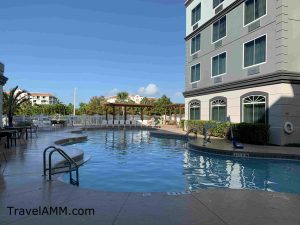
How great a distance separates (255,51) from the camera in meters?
18.2

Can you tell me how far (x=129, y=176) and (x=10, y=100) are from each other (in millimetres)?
15171

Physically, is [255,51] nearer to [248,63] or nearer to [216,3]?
[248,63]

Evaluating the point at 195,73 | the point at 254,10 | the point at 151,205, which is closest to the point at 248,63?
the point at 254,10

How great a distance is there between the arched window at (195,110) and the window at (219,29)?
20.0 ft

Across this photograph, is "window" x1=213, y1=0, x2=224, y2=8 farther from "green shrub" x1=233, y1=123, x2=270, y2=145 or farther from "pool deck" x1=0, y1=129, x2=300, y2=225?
"pool deck" x1=0, y1=129, x2=300, y2=225

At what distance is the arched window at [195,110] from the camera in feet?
86.4

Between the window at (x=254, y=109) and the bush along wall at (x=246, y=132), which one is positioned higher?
the window at (x=254, y=109)

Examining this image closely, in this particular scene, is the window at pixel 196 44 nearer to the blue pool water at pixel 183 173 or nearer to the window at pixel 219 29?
the window at pixel 219 29

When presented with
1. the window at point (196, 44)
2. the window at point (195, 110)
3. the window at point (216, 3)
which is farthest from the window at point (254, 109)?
the window at point (196, 44)

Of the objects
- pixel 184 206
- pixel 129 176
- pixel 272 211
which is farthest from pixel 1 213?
pixel 129 176

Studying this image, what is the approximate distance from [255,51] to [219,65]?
474cm

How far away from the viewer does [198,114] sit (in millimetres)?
26344

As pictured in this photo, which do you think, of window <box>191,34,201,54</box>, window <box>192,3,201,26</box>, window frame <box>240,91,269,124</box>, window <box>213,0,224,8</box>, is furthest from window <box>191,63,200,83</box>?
window frame <box>240,91,269,124</box>

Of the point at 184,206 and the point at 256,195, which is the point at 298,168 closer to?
the point at 256,195
